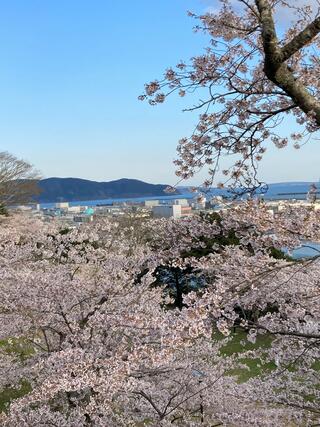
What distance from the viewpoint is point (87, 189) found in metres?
130

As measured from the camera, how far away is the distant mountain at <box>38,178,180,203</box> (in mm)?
116025

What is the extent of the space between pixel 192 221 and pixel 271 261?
1.29 meters

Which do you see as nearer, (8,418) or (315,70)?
(8,418)

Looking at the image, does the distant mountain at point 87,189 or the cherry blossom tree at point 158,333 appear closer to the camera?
the cherry blossom tree at point 158,333

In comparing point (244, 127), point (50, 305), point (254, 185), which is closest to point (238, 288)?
point (254, 185)

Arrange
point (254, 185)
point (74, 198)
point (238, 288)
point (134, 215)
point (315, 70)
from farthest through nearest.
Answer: point (74, 198), point (134, 215), point (315, 70), point (254, 185), point (238, 288)

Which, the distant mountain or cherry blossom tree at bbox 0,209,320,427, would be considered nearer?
cherry blossom tree at bbox 0,209,320,427

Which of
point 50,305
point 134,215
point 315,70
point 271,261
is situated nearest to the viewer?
point 271,261

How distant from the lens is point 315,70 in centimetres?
429

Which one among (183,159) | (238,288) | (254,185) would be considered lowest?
(238,288)

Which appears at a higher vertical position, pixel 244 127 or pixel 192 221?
pixel 244 127

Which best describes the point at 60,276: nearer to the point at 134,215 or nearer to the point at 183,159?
the point at 183,159

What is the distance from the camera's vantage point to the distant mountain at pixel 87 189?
4568 inches

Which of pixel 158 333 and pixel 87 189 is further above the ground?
pixel 87 189
